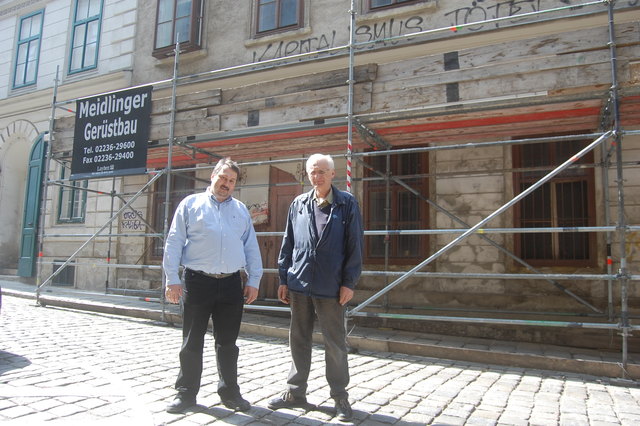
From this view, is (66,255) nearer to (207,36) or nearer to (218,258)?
(207,36)

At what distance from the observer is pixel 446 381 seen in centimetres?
441

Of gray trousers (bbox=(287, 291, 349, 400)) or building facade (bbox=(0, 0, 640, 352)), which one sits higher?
building facade (bbox=(0, 0, 640, 352))

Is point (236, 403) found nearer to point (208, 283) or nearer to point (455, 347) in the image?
point (208, 283)

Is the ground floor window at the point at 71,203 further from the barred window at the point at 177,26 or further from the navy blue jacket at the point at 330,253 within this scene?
the navy blue jacket at the point at 330,253

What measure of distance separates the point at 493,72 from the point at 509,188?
2655mm

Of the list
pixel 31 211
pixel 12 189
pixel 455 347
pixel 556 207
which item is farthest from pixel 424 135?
pixel 12 189

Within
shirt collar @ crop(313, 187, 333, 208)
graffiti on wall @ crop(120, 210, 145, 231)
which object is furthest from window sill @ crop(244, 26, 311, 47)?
shirt collar @ crop(313, 187, 333, 208)

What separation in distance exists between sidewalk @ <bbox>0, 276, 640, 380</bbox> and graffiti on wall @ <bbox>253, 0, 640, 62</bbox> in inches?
153

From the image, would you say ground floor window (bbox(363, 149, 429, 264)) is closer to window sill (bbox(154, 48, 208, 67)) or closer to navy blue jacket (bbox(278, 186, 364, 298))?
window sill (bbox(154, 48, 208, 67))

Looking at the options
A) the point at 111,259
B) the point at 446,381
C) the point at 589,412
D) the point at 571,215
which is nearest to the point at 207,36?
the point at 111,259

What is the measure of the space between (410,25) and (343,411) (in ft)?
21.8

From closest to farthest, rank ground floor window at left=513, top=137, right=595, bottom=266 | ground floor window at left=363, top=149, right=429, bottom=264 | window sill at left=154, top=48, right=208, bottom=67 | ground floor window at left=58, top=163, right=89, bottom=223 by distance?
ground floor window at left=513, top=137, right=595, bottom=266
ground floor window at left=363, top=149, right=429, bottom=264
window sill at left=154, top=48, right=208, bottom=67
ground floor window at left=58, top=163, right=89, bottom=223

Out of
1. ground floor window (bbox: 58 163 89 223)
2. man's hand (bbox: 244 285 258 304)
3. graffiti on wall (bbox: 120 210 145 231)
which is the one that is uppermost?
ground floor window (bbox: 58 163 89 223)

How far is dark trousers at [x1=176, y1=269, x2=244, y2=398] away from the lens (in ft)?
10.8
